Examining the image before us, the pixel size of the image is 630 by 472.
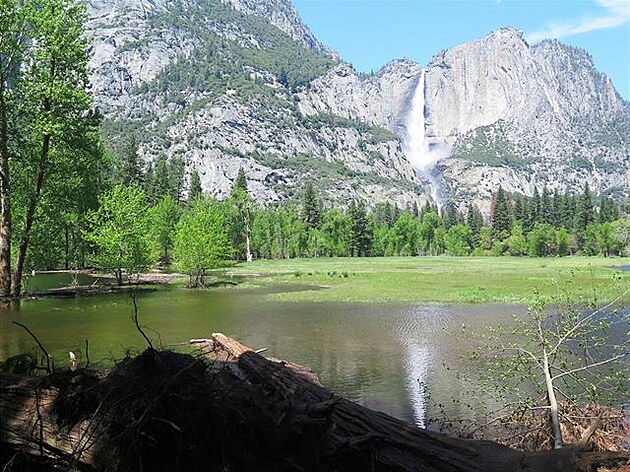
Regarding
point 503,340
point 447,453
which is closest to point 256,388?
point 447,453

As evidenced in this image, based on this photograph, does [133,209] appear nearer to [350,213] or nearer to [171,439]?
[171,439]

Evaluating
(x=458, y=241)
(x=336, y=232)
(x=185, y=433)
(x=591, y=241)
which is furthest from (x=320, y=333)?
(x=458, y=241)

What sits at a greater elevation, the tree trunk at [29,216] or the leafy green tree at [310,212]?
the leafy green tree at [310,212]

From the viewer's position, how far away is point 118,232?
152 feet

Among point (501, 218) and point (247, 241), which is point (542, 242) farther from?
point (247, 241)

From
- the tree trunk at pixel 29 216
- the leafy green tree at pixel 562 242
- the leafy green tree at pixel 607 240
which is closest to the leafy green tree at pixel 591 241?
the leafy green tree at pixel 607 240

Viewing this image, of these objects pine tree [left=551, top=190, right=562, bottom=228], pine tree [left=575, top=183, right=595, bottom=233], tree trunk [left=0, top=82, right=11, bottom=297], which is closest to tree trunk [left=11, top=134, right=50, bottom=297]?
tree trunk [left=0, top=82, right=11, bottom=297]

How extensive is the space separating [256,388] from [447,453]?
5.98ft

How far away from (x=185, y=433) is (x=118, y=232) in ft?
148

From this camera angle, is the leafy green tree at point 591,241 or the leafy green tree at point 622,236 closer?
the leafy green tree at point 622,236

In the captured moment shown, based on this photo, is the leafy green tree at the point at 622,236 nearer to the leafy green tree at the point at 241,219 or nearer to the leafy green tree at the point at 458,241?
the leafy green tree at the point at 458,241

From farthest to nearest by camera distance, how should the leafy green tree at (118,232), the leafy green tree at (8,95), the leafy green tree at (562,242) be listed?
the leafy green tree at (562,242) < the leafy green tree at (118,232) < the leafy green tree at (8,95)

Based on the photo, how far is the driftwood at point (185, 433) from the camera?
4.27m

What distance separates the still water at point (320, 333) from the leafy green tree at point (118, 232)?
6.87m
